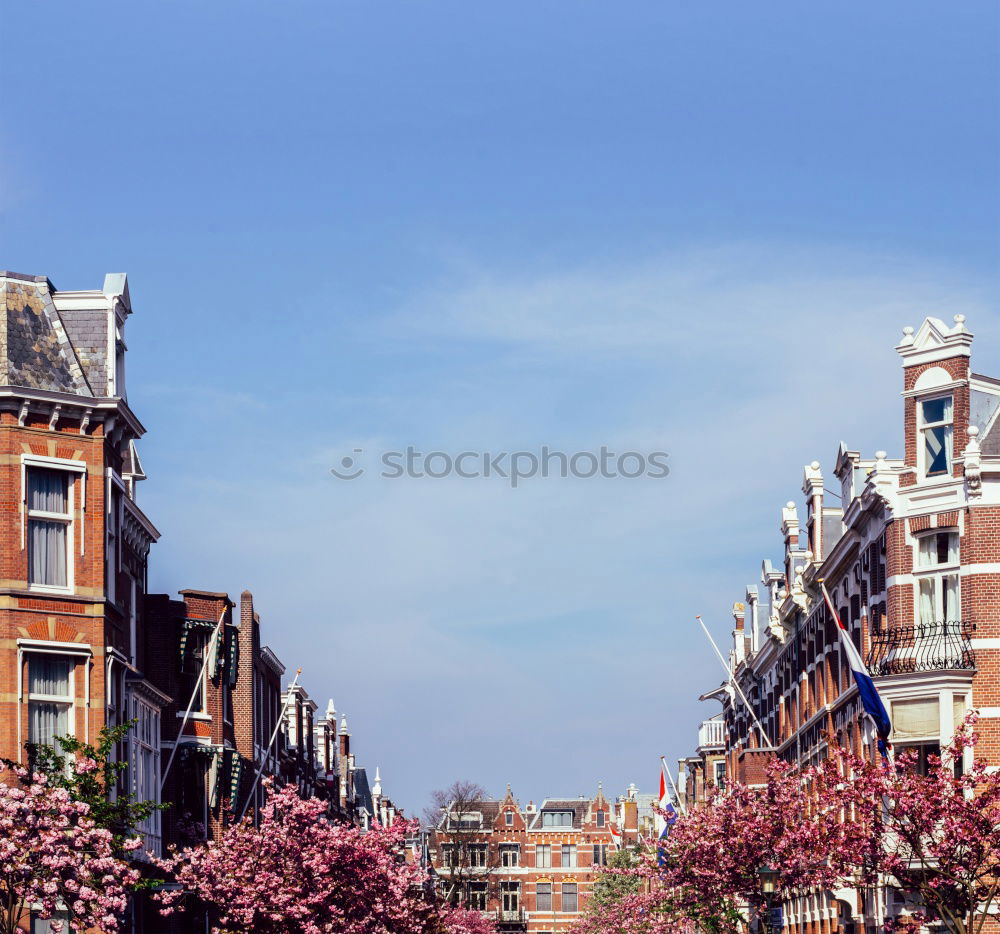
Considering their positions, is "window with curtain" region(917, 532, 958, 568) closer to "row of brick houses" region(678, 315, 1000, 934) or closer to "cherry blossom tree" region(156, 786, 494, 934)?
"row of brick houses" region(678, 315, 1000, 934)

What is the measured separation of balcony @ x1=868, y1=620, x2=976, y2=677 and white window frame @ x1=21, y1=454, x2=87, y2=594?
75.7ft

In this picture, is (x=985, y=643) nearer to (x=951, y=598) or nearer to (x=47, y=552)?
(x=951, y=598)

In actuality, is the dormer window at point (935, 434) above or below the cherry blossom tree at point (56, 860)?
above

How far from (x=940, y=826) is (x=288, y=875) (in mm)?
22853

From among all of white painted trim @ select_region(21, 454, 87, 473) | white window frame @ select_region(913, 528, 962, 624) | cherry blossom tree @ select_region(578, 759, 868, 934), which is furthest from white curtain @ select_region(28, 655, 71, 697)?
white window frame @ select_region(913, 528, 962, 624)

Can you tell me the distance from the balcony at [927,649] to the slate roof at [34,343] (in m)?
24.0

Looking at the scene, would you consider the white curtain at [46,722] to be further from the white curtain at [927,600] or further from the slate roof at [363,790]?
the slate roof at [363,790]

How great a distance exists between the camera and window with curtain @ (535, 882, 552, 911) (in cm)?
17375

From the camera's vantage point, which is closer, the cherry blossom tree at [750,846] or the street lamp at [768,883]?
the cherry blossom tree at [750,846]

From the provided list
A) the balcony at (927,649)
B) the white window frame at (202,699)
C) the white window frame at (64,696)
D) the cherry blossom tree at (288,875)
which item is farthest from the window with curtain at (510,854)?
the white window frame at (64,696)

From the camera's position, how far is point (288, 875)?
54188 mm

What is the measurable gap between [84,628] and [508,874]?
5335 inches

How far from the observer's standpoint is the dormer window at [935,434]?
49.9 meters

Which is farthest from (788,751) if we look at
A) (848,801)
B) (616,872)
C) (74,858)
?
(616,872)
